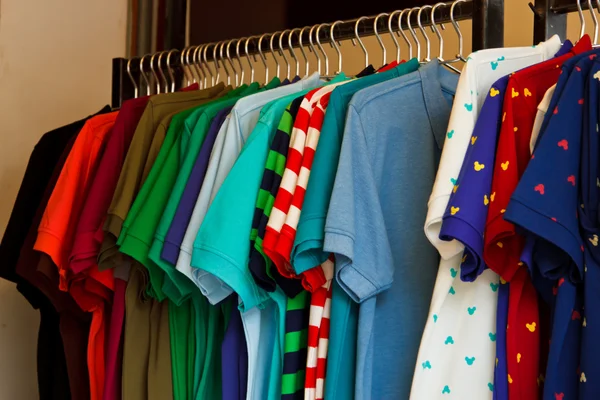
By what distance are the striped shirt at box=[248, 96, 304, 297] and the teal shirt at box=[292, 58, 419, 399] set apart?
0.25 feet

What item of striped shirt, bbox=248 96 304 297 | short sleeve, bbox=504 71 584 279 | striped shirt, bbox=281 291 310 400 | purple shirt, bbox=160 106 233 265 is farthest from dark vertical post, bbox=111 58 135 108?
short sleeve, bbox=504 71 584 279

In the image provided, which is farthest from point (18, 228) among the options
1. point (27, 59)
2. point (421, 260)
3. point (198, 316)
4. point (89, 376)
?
point (421, 260)

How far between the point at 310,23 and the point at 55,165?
2.84 ft

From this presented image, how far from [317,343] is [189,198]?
0.30 m

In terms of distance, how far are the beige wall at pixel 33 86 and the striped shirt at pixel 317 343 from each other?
1.10 metres

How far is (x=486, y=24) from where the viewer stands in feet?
3.72

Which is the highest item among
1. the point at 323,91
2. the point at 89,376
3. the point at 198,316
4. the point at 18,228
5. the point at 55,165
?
the point at 323,91

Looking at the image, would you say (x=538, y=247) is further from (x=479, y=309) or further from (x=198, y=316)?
(x=198, y=316)

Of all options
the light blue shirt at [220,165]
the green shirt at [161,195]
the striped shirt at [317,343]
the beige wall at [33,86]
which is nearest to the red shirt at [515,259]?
the striped shirt at [317,343]

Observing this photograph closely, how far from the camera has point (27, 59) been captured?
1943 mm

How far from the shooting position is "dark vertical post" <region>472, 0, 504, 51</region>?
113 cm

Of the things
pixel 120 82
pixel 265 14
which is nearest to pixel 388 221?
pixel 120 82

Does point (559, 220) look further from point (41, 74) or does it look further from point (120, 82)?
point (41, 74)

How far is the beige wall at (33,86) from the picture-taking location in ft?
6.16
